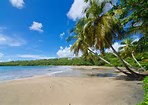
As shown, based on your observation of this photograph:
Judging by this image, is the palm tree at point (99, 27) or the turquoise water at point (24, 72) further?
the turquoise water at point (24, 72)

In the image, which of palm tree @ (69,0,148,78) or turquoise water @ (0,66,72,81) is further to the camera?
turquoise water @ (0,66,72,81)

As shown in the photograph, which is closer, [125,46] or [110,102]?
[110,102]

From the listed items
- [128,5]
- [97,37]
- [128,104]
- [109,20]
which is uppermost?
[109,20]

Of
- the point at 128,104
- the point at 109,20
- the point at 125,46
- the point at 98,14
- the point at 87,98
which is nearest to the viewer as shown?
the point at 128,104

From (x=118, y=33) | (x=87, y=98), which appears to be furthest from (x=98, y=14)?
(x=87, y=98)

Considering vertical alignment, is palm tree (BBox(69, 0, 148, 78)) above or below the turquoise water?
above

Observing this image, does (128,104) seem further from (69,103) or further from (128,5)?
(128,5)

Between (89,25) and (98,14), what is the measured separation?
118 centimetres

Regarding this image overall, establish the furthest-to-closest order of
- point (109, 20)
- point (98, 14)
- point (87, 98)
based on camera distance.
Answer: point (98, 14), point (109, 20), point (87, 98)

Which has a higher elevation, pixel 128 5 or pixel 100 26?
pixel 100 26

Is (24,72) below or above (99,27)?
below

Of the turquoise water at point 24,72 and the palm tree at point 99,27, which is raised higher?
the palm tree at point 99,27

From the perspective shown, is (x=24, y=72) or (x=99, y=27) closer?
(x=99, y=27)

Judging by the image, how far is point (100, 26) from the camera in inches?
559
